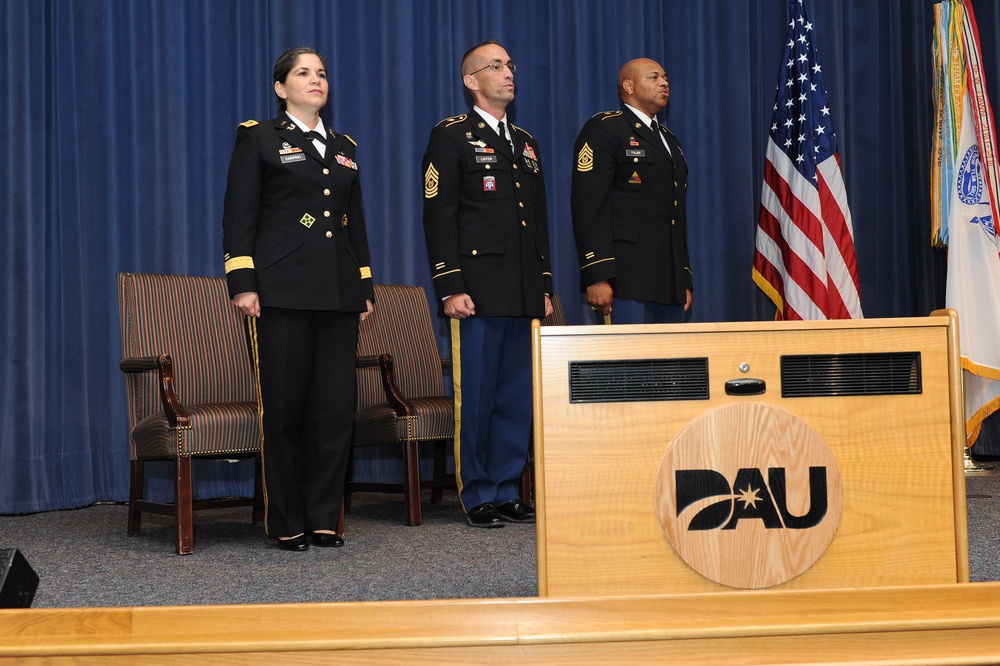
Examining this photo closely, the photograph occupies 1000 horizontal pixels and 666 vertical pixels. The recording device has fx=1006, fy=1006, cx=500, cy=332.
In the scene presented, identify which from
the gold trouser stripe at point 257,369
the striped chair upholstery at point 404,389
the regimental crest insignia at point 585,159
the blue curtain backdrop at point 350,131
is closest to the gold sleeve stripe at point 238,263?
the gold trouser stripe at point 257,369

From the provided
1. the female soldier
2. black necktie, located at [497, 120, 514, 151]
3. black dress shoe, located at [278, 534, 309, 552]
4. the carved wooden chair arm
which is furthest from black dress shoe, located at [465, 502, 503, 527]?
black necktie, located at [497, 120, 514, 151]

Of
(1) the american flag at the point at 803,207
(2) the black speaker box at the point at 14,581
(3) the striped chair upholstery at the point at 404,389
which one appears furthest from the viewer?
(1) the american flag at the point at 803,207

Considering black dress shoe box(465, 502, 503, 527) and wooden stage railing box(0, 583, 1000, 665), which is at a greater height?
wooden stage railing box(0, 583, 1000, 665)

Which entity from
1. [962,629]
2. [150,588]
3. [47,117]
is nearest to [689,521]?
[962,629]

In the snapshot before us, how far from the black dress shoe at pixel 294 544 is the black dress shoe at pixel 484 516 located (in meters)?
0.61

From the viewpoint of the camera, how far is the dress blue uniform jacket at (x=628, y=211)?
11.7 ft

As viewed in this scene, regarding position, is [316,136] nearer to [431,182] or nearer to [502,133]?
[431,182]

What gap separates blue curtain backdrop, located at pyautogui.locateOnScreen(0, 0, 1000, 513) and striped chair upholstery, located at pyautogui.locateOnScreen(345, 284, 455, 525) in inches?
14.9

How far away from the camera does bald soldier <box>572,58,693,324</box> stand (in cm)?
356

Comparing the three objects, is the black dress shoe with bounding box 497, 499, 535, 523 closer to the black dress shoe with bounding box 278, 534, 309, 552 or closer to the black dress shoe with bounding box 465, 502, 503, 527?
the black dress shoe with bounding box 465, 502, 503, 527

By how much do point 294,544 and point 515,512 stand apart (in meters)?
0.79

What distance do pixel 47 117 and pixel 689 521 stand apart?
3.47 metres

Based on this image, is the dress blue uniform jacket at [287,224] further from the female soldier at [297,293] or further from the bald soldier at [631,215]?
the bald soldier at [631,215]

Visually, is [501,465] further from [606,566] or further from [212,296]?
[606,566]
